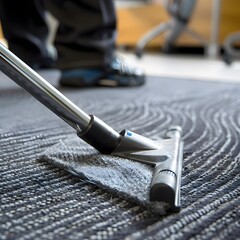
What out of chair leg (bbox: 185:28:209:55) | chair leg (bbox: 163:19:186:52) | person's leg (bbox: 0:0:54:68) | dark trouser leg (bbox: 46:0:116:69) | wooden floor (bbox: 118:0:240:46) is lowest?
dark trouser leg (bbox: 46:0:116:69)

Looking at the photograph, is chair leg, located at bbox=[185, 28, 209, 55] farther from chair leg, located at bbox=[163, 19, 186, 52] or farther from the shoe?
the shoe

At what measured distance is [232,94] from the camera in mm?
1128

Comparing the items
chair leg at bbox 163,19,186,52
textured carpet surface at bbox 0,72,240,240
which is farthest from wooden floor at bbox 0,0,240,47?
textured carpet surface at bbox 0,72,240,240

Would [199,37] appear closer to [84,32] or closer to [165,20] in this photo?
[165,20]

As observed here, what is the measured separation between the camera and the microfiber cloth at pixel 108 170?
44 centimetres

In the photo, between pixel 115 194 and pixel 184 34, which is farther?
pixel 184 34

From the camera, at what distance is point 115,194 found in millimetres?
447

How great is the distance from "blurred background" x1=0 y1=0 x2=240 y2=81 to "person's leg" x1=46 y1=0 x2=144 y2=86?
50 centimetres

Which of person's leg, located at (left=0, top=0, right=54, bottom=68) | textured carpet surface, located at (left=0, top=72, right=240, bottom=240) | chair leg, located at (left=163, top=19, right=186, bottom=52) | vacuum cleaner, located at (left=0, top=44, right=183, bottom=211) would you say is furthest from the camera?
chair leg, located at (left=163, top=19, right=186, bottom=52)

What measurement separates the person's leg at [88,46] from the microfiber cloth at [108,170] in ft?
2.50

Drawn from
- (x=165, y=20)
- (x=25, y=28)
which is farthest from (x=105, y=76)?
(x=165, y=20)

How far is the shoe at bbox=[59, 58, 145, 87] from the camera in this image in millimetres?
1327

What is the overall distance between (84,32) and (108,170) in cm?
90

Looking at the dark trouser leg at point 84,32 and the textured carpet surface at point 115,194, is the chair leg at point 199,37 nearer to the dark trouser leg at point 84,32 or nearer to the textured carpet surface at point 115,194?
the dark trouser leg at point 84,32
